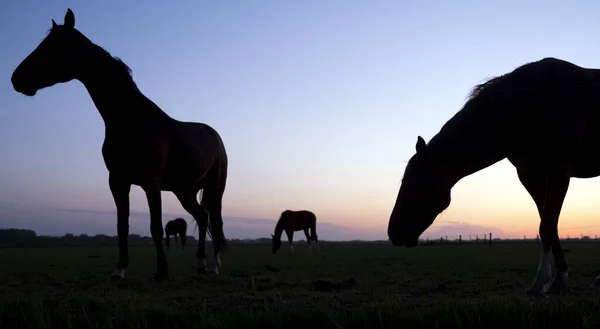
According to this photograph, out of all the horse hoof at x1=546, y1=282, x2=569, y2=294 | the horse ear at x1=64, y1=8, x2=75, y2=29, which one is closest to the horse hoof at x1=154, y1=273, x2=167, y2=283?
the horse ear at x1=64, y1=8, x2=75, y2=29

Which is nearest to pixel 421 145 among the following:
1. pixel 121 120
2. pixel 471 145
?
pixel 471 145

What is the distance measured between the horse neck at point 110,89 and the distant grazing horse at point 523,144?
4068mm

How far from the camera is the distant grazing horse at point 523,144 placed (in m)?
4.93

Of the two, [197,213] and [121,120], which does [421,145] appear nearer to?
[121,120]

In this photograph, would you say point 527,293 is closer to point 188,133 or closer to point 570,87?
point 570,87

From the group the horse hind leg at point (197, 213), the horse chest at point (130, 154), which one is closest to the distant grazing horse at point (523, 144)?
the horse chest at point (130, 154)

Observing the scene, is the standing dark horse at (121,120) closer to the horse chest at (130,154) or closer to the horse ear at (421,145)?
the horse chest at (130,154)

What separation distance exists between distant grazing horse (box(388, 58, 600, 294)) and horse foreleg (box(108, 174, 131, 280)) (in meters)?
3.85

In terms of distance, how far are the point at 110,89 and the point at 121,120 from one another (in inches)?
21.9

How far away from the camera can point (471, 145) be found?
5113 mm

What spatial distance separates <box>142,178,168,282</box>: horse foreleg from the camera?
674cm

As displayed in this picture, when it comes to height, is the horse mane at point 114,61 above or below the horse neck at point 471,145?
above

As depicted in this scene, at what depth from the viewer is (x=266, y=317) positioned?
3025 mm

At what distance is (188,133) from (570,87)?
5.53m
